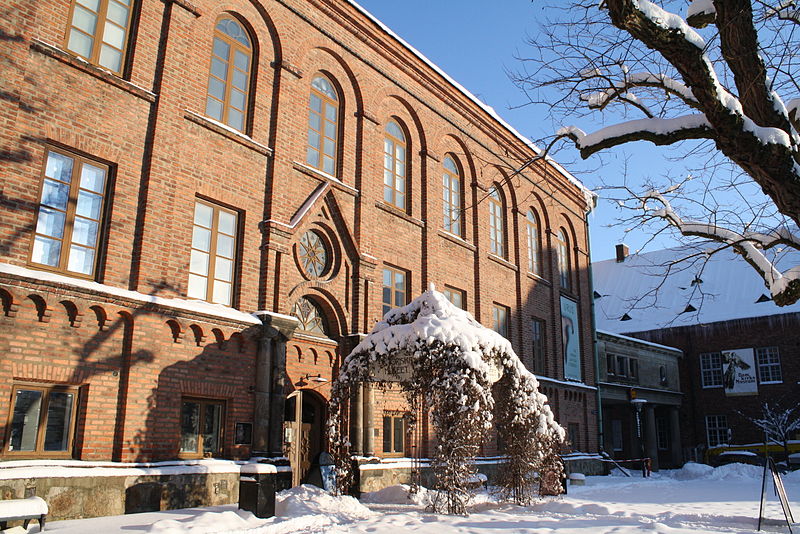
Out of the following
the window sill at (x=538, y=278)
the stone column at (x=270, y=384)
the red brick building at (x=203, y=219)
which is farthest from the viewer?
the window sill at (x=538, y=278)

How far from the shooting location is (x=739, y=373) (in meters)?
38.1

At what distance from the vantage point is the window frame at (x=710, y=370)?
39.0 metres

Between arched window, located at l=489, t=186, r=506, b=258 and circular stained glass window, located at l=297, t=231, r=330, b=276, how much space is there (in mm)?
7840

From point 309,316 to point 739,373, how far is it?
3144 cm

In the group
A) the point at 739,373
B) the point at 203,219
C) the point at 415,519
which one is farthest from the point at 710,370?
the point at 203,219

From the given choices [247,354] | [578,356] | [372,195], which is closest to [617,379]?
[578,356]

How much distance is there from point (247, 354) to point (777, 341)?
3335 centimetres

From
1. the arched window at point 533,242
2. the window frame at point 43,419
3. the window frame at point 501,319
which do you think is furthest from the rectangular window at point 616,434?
the window frame at point 43,419

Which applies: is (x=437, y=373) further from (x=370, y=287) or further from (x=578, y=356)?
(x=578, y=356)

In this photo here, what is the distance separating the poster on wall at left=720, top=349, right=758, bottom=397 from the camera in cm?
3775

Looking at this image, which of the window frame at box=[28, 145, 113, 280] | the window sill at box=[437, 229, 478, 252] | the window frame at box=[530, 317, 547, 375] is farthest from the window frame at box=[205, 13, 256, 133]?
the window frame at box=[530, 317, 547, 375]

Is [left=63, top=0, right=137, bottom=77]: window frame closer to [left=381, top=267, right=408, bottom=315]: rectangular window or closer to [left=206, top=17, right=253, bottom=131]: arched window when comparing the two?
[left=206, top=17, right=253, bottom=131]: arched window

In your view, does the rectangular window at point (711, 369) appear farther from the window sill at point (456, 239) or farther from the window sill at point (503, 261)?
the window sill at point (456, 239)

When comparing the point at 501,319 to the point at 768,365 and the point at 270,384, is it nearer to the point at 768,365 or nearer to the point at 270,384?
the point at 270,384
